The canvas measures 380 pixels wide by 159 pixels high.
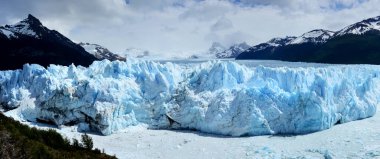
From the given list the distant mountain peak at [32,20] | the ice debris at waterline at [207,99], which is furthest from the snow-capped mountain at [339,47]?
the ice debris at waterline at [207,99]

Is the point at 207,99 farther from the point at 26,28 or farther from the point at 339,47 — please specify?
the point at 339,47

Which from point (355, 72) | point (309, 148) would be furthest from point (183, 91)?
point (355, 72)

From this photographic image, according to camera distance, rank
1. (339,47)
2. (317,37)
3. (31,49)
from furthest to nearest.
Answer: (317,37)
(339,47)
(31,49)

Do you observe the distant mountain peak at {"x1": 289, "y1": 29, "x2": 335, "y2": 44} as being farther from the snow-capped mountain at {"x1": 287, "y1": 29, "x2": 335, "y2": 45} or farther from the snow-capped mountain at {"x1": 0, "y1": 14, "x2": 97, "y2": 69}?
the snow-capped mountain at {"x1": 0, "y1": 14, "x2": 97, "y2": 69}

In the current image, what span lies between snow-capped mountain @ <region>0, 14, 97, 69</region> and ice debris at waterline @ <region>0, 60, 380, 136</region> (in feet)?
172

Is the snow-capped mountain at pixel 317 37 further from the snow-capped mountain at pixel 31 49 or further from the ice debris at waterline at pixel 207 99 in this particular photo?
the ice debris at waterline at pixel 207 99

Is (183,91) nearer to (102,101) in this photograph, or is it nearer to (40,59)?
(102,101)

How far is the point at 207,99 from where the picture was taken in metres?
22.1

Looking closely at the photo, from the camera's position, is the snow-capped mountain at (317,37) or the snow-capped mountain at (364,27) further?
the snow-capped mountain at (317,37)

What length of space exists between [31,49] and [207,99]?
226 feet

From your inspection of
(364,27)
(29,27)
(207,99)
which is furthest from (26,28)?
(364,27)

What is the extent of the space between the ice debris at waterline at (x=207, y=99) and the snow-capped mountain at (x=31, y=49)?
52.5 m

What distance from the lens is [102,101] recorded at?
73.2ft

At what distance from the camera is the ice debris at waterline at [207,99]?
20.4m
